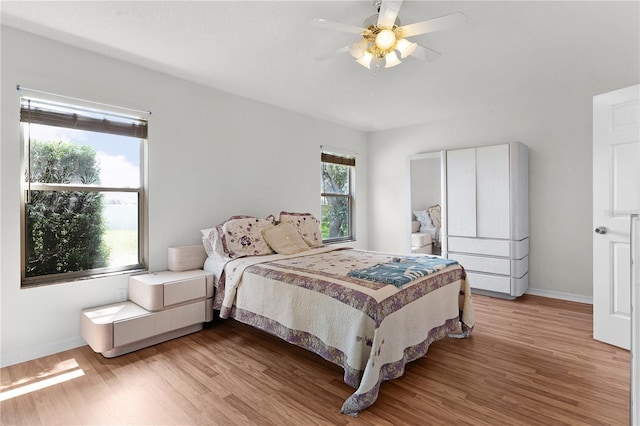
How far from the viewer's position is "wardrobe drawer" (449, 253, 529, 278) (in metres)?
4.02

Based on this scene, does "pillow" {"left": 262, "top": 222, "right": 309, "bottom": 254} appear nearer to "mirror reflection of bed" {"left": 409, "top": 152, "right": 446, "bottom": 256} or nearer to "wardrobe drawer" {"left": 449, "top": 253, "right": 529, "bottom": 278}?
"mirror reflection of bed" {"left": 409, "top": 152, "right": 446, "bottom": 256}

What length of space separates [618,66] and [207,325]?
4.71 meters

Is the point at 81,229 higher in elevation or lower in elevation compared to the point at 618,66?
lower

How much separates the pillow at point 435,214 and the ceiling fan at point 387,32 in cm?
272

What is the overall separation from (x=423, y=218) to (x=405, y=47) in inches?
124

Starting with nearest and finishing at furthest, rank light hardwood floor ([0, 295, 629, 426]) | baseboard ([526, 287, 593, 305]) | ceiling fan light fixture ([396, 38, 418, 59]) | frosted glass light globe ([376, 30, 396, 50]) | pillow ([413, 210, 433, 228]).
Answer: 1. light hardwood floor ([0, 295, 629, 426])
2. frosted glass light globe ([376, 30, 396, 50])
3. ceiling fan light fixture ([396, 38, 418, 59])
4. baseboard ([526, 287, 593, 305])
5. pillow ([413, 210, 433, 228])

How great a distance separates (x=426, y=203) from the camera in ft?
16.4

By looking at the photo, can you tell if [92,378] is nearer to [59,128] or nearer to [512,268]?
[59,128]

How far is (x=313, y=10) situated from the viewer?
225 cm

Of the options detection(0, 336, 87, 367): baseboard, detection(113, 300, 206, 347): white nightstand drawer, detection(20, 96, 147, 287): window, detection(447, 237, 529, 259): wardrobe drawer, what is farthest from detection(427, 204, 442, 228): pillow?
detection(0, 336, 87, 367): baseboard

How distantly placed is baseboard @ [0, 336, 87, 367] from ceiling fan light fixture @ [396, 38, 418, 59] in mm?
3497

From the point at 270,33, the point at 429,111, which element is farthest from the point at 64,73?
the point at 429,111

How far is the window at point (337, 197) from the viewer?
533 centimetres

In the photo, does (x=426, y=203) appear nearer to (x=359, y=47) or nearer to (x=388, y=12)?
(x=359, y=47)
